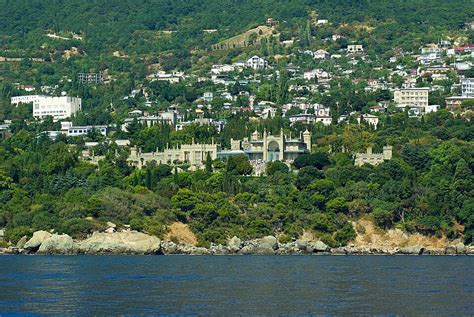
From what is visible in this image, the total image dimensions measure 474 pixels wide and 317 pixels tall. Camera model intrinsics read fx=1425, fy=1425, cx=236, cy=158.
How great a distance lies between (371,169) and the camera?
99.9 meters

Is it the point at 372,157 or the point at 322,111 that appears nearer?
the point at 372,157

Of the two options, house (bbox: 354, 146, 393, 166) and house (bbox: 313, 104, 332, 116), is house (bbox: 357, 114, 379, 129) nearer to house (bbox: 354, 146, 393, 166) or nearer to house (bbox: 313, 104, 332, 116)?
house (bbox: 313, 104, 332, 116)

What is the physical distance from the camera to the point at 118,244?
8575 cm

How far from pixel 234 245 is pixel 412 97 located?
56.6 meters

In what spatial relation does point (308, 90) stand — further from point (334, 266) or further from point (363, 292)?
point (363, 292)

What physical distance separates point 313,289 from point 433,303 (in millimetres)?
7212

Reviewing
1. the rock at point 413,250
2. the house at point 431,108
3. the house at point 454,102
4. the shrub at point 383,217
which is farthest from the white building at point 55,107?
the rock at point 413,250

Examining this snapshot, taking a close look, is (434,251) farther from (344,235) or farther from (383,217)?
(344,235)

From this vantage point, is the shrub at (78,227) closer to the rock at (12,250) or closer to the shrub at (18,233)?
the shrub at (18,233)

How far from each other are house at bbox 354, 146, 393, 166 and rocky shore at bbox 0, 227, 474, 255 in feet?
54.3

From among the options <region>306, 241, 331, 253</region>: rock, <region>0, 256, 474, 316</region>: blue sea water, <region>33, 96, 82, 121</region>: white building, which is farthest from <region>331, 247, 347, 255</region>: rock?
<region>33, 96, 82, 121</region>: white building

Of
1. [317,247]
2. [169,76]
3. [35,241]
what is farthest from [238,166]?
[169,76]

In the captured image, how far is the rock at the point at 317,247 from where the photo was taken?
88188 mm

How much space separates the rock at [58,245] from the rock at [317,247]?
14.6m
